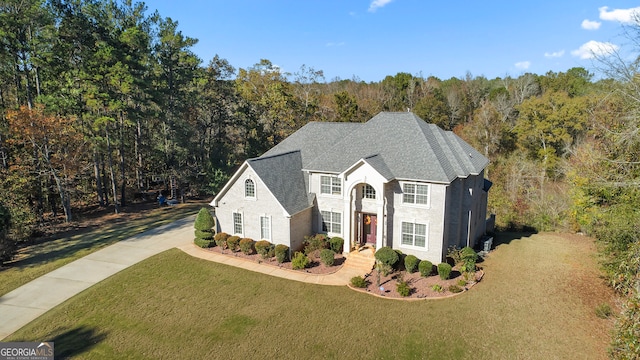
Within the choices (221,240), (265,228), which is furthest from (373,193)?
(221,240)

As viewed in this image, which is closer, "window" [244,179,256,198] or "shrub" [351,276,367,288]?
"shrub" [351,276,367,288]

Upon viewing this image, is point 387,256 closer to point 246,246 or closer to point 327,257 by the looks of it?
point 327,257

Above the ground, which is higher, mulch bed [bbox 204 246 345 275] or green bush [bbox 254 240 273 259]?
green bush [bbox 254 240 273 259]

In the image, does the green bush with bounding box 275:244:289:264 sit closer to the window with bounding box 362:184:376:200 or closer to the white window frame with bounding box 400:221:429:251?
the window with bounding box 362:184:376:200

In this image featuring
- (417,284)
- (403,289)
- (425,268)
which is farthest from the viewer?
(425,268)

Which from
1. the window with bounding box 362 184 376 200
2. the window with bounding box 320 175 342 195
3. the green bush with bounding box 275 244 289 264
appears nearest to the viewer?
the green bush with bounding box 275 244 289 264

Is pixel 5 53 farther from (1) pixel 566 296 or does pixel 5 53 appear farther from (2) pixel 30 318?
(1) pixel 566 296

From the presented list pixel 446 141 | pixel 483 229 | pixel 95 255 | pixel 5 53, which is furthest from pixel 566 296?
pixel 5 53

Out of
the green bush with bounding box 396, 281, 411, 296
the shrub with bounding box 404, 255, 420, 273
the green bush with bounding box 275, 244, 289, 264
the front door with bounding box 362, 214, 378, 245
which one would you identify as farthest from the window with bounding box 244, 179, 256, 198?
the green bush with bounding box 396, 281, 411, 296
